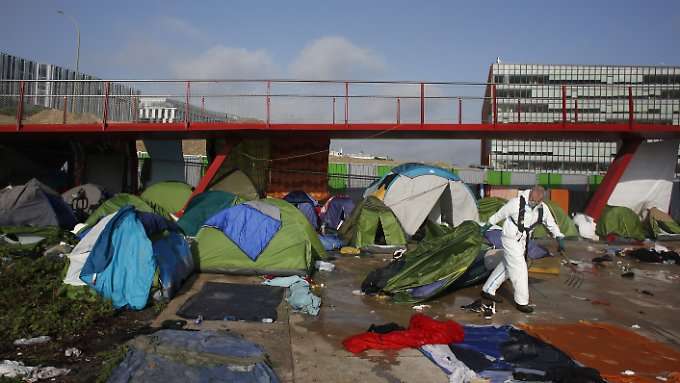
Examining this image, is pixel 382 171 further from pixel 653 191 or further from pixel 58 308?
pixel 58 308

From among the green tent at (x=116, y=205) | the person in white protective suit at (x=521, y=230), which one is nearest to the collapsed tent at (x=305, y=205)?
the green tent at (x=116, y=205)

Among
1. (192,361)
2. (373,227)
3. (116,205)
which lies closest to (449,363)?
(192,361)

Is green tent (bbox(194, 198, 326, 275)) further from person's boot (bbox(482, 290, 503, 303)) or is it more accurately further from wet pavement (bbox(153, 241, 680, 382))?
person's boot (bbox(482, 290, 503, 303))

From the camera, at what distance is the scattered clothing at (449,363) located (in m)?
4.42

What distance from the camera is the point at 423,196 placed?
13859 mm

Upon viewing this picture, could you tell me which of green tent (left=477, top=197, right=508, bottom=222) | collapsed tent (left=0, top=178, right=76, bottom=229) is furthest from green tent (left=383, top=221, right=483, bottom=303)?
green tent (left=477, top=197, right=508, bottom=222)

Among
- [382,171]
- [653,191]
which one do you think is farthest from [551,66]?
[653,191]

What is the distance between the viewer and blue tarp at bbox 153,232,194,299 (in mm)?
6805

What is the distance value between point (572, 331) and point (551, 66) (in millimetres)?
68130

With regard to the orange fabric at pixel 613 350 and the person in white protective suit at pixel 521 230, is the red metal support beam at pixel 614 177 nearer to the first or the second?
the person in white protective suit at pixel 521 230

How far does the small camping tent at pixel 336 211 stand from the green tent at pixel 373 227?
2.49 meters

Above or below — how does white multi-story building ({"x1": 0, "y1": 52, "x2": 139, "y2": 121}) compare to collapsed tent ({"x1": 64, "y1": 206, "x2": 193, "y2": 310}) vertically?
above

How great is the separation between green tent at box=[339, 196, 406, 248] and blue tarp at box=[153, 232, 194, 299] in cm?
501

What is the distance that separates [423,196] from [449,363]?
938 centimetres
